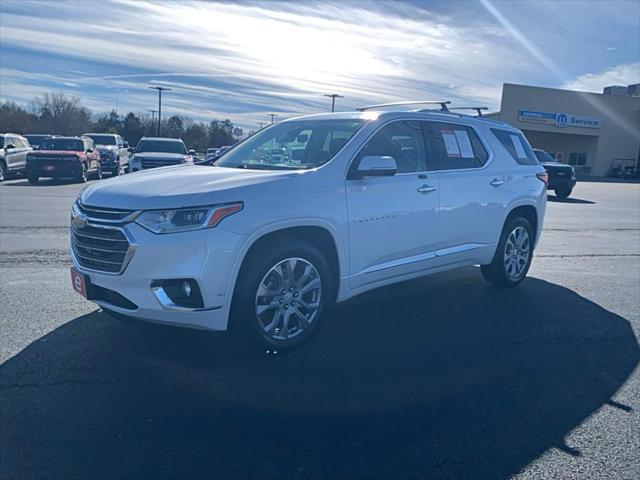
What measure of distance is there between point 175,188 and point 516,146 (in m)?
4.67

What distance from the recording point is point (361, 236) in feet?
16.2

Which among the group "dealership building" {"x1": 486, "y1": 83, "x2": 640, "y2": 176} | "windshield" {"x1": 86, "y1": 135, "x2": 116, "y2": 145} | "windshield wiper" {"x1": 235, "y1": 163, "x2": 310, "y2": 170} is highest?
"dealership building" {"x1": 486, "y1": 83, "x2": 640, "y2": 176}

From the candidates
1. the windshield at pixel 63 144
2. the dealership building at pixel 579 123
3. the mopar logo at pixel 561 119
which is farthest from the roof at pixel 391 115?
the mopar logo at pixel 561 119

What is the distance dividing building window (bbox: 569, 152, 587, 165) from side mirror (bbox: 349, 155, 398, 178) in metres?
58.1

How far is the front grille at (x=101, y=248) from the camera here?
410 centimetres

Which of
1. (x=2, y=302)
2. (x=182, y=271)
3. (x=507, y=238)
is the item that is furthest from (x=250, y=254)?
(x=507, y=238)

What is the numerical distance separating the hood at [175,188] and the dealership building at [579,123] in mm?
49664

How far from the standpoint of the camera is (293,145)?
5.60 metres

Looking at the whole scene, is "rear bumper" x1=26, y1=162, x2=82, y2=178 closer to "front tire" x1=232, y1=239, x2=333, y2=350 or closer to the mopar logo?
"front tire" x1=232, y1=239, x2=333, y2=350

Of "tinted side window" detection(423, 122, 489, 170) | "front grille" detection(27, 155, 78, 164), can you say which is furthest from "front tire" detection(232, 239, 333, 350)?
"front grille" detection(27, 155, 78, 164)

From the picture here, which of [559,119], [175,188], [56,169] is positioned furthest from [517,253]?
[559,119]

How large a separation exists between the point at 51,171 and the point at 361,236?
62.6 ft

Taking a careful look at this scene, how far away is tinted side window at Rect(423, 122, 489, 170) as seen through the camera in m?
5.94

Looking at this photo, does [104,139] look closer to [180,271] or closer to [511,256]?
[511,256]
